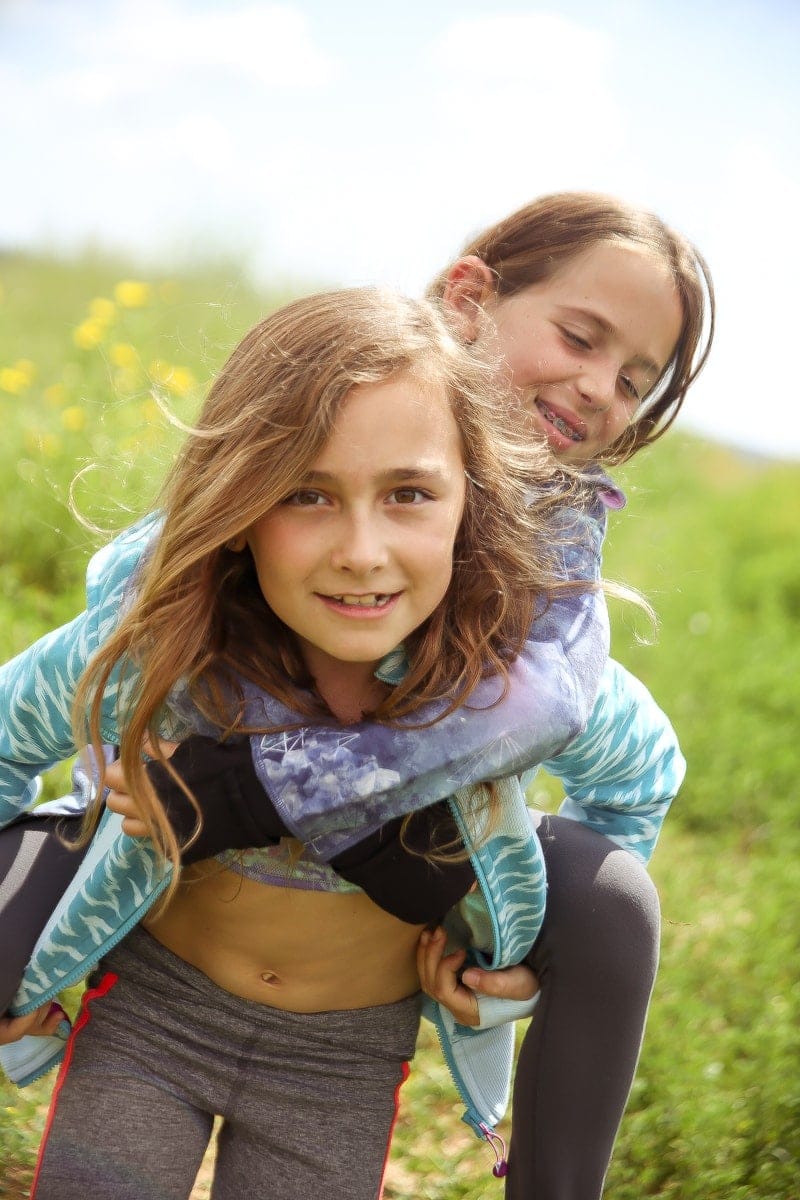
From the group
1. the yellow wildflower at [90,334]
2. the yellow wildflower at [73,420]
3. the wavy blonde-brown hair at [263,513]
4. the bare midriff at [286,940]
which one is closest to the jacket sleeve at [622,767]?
the wavy blonde-brown hair at [263,513]

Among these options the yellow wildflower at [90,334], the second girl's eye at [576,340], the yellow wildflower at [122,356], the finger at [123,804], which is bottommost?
the finger at [123,804]

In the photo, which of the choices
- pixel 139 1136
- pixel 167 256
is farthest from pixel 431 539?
pixel 167 256

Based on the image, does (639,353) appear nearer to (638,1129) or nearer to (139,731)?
(139,731)

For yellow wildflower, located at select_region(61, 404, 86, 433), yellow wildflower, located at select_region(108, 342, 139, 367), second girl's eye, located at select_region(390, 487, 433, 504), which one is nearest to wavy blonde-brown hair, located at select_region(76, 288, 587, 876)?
second girl's eye, located at select_region(390, 487, 433, 504)

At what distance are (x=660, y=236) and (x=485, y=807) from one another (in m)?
1.01

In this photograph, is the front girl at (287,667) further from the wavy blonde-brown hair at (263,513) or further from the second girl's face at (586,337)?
the second girl's face at (586,337)

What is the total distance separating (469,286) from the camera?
222cm

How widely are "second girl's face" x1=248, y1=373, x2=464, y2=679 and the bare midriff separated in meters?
0.41

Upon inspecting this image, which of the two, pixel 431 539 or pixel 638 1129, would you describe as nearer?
pixel 431 539

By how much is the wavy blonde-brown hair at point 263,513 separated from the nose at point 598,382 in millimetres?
221

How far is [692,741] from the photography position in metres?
4.31

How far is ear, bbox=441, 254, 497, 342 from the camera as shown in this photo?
2.19 meters

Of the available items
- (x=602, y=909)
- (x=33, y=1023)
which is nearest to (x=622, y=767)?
(x=602, y=909)

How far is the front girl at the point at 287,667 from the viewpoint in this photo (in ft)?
5.41
